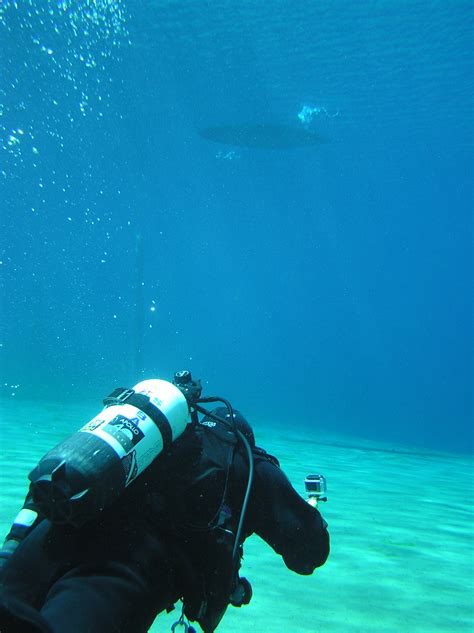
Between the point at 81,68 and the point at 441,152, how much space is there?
2137cm

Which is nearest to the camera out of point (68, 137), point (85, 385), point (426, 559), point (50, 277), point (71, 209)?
point (426, 559)

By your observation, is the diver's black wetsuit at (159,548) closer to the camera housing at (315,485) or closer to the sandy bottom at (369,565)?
the camera housing at (315,485)

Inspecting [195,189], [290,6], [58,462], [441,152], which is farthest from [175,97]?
[58,462]

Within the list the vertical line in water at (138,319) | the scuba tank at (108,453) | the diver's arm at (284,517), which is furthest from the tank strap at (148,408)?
the vertical line in water at (138,319)

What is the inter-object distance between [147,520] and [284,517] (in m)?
0.61

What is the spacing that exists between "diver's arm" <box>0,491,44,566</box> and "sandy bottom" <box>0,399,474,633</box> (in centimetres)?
161

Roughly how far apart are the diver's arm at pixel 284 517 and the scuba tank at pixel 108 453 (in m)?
0.44

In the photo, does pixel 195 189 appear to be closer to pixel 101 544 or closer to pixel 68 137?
pixel 68 137

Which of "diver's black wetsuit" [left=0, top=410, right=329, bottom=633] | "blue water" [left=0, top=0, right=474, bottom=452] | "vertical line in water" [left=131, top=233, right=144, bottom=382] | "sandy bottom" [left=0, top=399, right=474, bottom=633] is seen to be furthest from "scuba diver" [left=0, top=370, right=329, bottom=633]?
"vertical line in water" [left=131, top=233, right=144, bottom=382]

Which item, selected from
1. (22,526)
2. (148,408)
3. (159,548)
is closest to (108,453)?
(148,408)

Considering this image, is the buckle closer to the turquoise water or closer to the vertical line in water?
the turquoise water

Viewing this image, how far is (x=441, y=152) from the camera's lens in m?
30.7

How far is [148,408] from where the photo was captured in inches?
82.3

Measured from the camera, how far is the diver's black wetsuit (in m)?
1.60
